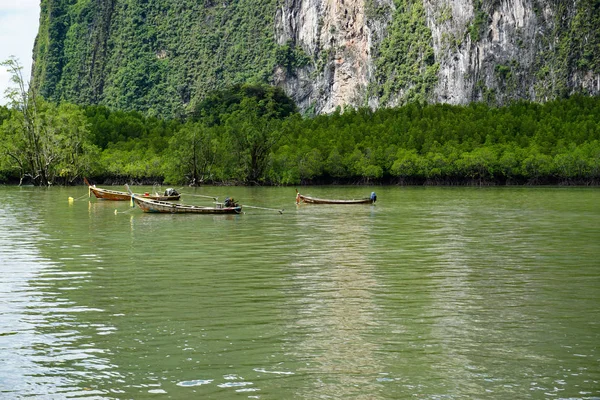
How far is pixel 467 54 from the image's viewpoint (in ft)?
497

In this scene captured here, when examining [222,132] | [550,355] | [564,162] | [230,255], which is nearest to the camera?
[550,355]

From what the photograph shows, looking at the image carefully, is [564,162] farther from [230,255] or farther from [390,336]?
[390,336]

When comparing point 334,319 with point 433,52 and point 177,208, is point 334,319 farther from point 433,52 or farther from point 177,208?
point 433,52

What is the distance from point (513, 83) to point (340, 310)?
13498cm

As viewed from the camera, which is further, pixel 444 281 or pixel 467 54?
pixel 467 54

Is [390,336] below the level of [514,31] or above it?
below

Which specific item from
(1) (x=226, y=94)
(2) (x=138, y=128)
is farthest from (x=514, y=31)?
(2) (x=138, y=128)

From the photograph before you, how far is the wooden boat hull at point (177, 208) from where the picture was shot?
44.7 metres

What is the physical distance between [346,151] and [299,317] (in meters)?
98.8

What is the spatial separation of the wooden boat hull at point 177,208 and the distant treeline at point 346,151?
4908cm

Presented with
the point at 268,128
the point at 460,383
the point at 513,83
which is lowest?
the point at 460,383

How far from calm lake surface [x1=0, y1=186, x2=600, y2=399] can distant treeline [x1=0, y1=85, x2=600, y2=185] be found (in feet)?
219

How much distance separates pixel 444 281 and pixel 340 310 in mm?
4760

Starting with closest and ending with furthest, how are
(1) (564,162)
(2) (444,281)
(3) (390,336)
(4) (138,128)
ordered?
(3) (390,336) < (2) (444,281) < (1) (564,162) < (4) (138,128)
